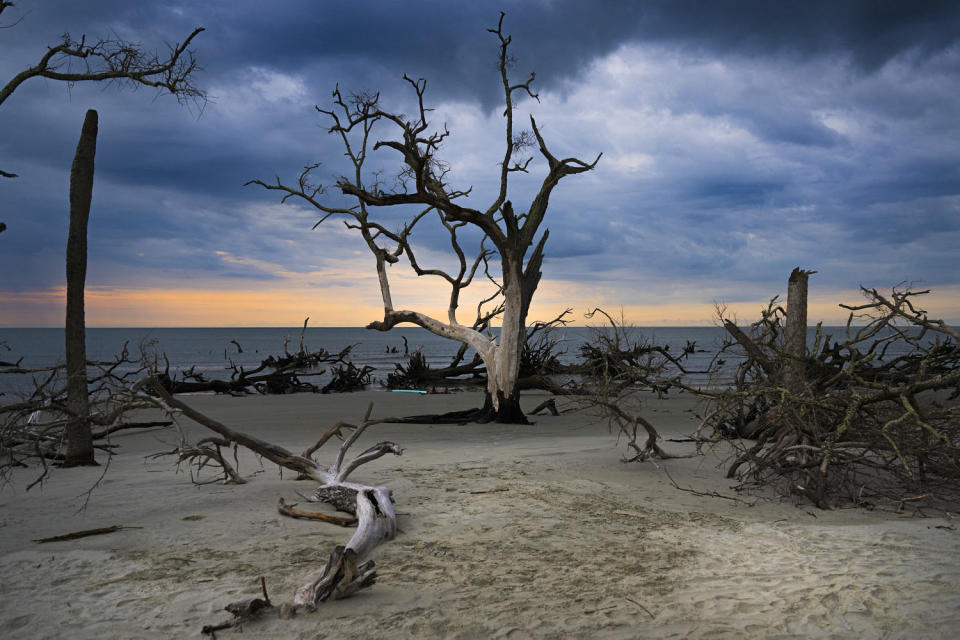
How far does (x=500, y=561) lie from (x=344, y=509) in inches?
78.3

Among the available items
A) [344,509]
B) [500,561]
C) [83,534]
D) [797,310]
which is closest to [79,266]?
[83,534]

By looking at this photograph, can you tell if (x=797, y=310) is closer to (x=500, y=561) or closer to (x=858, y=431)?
(x=858, y=431)

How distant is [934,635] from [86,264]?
32.3ft

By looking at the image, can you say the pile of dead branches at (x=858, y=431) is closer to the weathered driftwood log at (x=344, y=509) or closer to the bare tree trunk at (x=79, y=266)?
the weathered driftwood log at (x=344, y=509)

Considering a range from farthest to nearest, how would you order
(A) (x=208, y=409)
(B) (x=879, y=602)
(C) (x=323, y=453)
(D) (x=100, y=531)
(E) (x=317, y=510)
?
(A) (x=208, y=409)
(C) (x=323, y=453)
(E) (x=317, y=510)
(D) (x=100, y=531)
(B) (x=879, y=602)

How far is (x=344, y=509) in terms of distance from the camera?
5.89 metres

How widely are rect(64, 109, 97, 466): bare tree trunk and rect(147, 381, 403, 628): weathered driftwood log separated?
3109 mm

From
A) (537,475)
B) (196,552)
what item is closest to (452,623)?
(196,552)

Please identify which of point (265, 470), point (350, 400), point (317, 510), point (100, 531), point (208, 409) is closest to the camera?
point (100, 531)

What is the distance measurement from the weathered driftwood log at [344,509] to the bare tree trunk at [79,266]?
3109 mm

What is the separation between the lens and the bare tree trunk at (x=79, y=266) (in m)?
8.42

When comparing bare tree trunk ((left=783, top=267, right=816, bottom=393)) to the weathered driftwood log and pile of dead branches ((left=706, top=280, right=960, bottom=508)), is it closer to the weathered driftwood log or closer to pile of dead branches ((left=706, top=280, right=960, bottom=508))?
pile of dead branches ((left=706, top=280, right=960, bottom=508))

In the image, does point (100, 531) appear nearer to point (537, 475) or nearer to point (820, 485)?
point (537, 475)

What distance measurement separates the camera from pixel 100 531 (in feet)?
17.1
